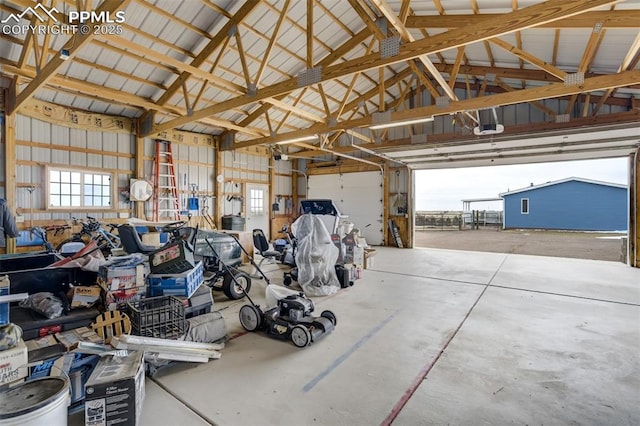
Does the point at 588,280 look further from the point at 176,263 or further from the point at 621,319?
the point at 176,263

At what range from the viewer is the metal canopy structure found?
3.96 m

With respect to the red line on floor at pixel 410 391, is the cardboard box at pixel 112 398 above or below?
above

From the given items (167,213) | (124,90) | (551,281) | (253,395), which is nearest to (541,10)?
(253,395)

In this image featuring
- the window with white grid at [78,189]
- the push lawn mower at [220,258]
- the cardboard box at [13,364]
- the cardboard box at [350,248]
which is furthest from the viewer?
the window with white grid at [78,189]

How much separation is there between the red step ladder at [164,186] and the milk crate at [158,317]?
5.98 meters

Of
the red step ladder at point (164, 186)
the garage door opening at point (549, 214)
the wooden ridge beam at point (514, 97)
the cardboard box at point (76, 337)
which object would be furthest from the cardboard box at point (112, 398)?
the garage door opening at point (549, 214)

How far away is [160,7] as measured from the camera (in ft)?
16.7

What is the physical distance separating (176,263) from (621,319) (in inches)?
218

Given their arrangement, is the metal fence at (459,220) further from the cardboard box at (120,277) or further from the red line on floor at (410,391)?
the cardboard box at (120,277)

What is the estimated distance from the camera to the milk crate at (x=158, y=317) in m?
2.65

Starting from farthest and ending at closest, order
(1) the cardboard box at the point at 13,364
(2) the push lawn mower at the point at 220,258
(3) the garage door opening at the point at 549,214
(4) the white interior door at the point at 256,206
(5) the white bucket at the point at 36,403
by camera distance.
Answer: (3) the garage door opening at the point at 549,214 < (4) the white interior door at the point at 256,206 < (2) the push lawn mower at the point at 220,258 < (1) the cardboard box at the point at 13,364 < (5) the white bucket at the point at 36,403

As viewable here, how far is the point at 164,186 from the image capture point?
27.8 feet

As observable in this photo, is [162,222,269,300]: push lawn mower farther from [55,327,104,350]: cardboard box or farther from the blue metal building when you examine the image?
the blue metal building

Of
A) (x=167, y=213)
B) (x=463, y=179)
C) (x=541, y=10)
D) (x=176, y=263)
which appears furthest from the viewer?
(x=463, y=179)
